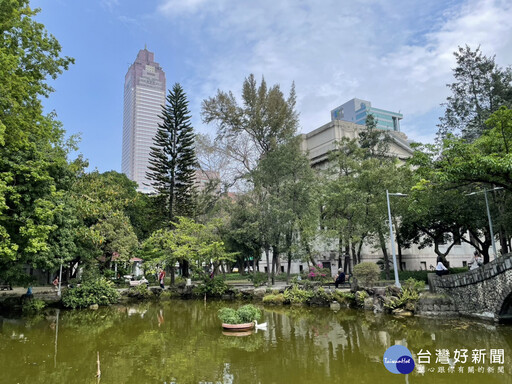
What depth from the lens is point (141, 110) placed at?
111062mm

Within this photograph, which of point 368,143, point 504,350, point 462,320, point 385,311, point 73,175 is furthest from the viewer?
point 368,143

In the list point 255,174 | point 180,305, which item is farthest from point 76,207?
point 255,174

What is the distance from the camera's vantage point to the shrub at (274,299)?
53.9 ft

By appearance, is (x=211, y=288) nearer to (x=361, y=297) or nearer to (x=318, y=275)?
(x=318, y=275)

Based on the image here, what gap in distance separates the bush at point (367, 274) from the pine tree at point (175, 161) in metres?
12.6

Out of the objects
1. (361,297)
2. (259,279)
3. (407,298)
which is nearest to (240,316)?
(361,297)

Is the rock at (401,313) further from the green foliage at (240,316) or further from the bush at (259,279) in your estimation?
the bush at (259,279)

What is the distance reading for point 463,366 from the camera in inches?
264

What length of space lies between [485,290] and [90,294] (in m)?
16.5

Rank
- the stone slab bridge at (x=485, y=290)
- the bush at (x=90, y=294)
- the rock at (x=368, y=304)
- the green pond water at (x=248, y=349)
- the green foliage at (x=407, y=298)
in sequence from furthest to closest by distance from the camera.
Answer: the bush at (x=90, y=294) < the rock at (x=368, y=304) < the green foliage at (x=407, y=298) < the stone slab bridge at (x=485, y=290) < the green pond water at (x=248, y=349)

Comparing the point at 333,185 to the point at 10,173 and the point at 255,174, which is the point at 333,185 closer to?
the point at 255,174

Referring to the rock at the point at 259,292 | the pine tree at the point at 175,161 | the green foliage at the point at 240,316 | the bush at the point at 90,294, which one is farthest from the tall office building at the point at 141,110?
the green foliage at the point at 240,316

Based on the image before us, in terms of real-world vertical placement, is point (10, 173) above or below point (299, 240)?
above

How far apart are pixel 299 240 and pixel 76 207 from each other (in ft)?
38.5
